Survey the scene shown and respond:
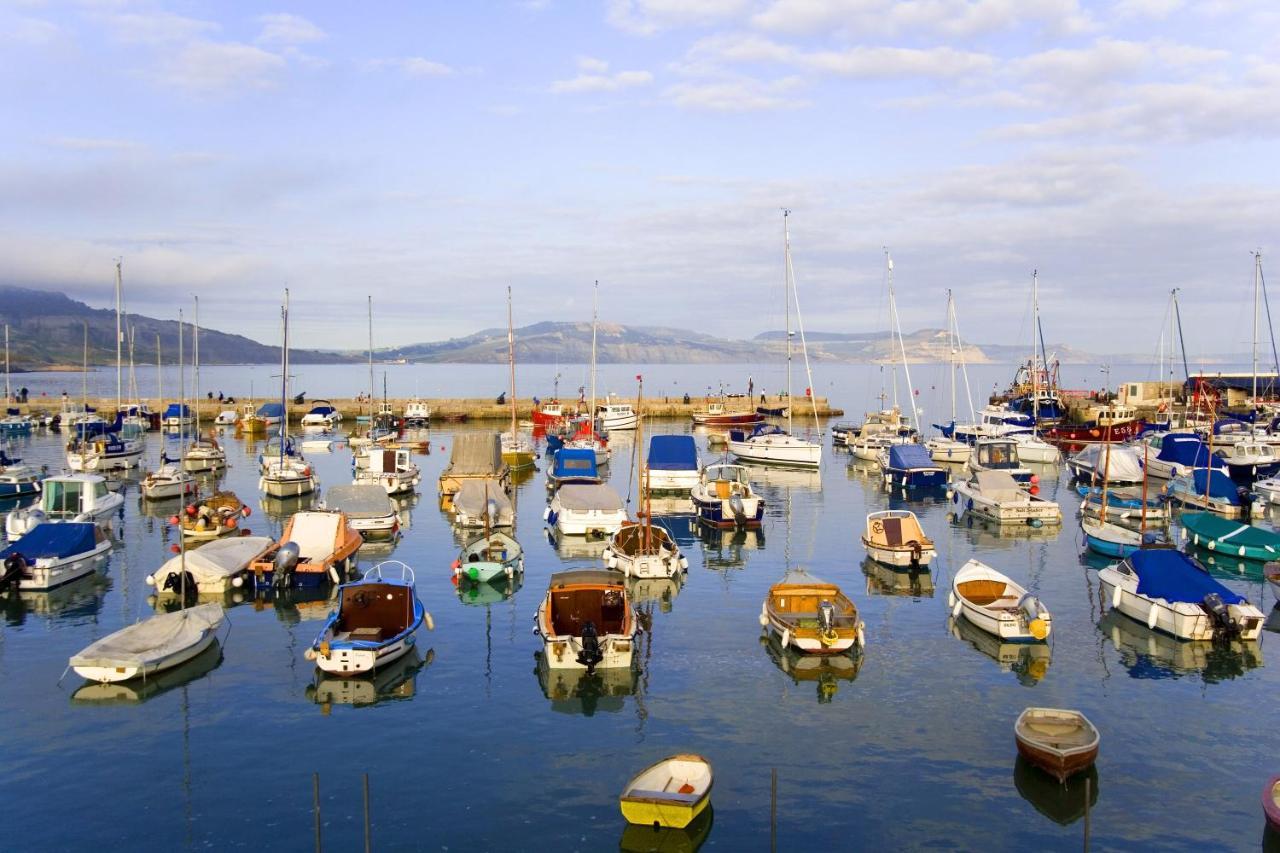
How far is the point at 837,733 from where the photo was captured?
24.5 m

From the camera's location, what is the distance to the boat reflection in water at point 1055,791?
20.7 metres

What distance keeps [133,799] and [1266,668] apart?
100ft

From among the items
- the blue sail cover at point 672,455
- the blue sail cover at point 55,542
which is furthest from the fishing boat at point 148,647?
the blue sail cover at point 672,455

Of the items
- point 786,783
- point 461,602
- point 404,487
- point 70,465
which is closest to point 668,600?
point 461,602

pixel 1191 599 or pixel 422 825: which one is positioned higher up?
pixel 1191 599

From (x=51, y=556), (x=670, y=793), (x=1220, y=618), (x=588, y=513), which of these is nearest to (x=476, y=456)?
(x=588, y=513)

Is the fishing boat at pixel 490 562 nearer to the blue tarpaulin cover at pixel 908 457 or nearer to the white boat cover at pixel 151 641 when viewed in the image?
the white boat cover at pixel 151 641

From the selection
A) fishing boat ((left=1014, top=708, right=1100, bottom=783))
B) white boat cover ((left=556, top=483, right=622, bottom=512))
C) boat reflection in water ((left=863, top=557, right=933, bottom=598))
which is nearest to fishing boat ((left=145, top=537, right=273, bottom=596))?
white boat cover ((left=556, top=483, right=622, bottom=512))

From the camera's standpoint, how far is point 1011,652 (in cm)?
3100

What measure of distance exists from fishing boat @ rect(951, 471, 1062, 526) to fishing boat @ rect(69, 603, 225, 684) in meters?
40.4

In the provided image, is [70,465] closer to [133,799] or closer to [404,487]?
[404,487]

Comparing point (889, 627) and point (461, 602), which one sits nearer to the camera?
point (889, 627)

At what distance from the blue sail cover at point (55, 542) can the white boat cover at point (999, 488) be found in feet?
146

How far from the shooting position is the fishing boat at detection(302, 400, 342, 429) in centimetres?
11550
